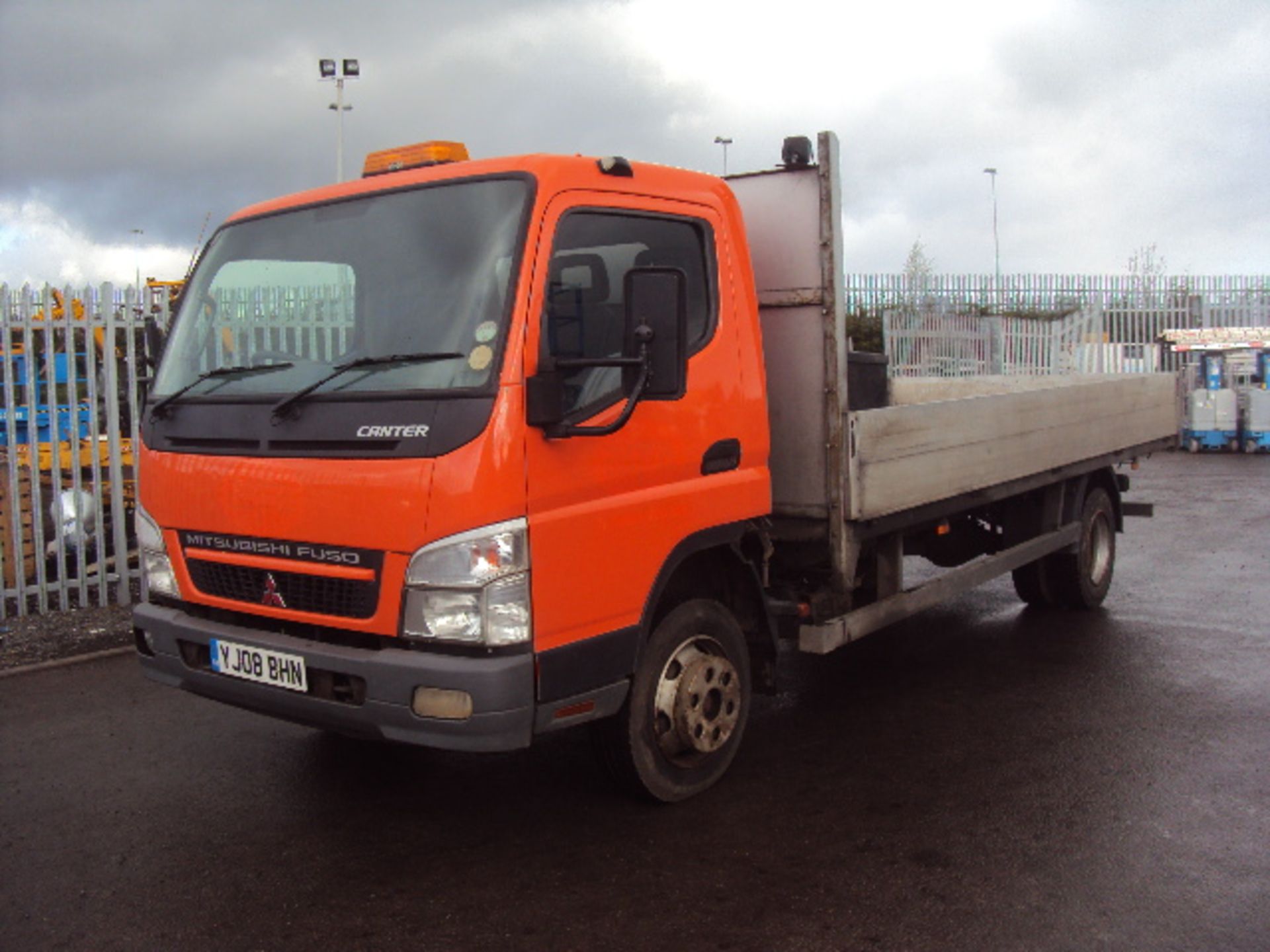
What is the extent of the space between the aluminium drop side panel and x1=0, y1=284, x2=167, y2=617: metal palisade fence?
5259 mm

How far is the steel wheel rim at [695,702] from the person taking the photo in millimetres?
4207

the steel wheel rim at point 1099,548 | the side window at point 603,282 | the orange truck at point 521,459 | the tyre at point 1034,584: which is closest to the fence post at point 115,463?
the orange truck at point 521,459

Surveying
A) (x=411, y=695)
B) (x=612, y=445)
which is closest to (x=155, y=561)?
(x=411, y=695)

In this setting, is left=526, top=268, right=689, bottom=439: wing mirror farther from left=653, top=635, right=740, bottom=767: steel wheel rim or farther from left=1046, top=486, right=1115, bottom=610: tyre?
left=1046, top=486, right=1115, bottom=610: tyre

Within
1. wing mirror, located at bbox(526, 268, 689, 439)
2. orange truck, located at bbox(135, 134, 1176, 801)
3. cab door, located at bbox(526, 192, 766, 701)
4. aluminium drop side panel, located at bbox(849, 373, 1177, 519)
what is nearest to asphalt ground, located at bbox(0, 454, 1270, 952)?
orange truck, located at bbox(135, 134, 1176, 801)

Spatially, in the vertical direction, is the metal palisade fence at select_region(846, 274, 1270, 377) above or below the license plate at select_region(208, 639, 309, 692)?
above

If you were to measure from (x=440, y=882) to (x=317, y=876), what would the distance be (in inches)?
16.7

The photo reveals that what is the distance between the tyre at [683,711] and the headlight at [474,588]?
29.3 inches

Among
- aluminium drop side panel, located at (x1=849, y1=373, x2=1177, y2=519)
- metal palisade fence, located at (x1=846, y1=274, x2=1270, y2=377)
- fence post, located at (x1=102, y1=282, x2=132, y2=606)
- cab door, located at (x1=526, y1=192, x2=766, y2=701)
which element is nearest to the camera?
cab door, located at (x1=526, y1=192, x2=766, y2=701)

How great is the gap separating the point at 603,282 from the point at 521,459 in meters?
0.80

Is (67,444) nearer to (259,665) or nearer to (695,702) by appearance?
(259,665)

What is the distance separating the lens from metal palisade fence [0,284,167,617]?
7582mm

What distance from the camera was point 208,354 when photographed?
14.2 ft

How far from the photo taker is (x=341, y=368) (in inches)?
152
